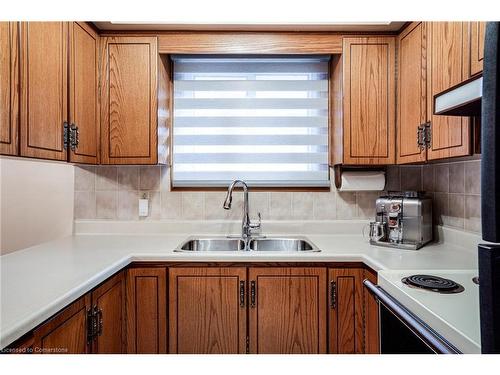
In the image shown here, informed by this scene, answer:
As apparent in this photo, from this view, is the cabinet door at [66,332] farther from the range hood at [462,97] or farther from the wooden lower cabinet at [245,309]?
the range hood at [462,97]

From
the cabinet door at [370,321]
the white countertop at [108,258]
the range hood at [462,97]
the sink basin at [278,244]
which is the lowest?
the cabinet door at [370,321]

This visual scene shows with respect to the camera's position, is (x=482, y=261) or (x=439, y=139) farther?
(x=439, y=139)

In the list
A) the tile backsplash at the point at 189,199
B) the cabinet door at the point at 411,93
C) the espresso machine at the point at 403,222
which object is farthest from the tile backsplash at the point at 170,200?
the cabinet door at the point at 411,93

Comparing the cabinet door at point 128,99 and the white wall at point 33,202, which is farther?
the cabinet door at point 128,99

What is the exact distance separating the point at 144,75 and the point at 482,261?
192cm

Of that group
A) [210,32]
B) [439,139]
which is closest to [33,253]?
[210,32]

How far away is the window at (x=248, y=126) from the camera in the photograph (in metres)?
2.21

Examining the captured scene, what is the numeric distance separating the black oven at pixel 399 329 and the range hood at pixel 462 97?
584mm

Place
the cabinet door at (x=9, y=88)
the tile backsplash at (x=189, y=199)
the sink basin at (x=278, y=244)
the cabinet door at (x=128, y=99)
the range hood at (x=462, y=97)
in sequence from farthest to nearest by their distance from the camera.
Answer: the tile backsplash at (x=189, y=199), the sink basin at (x=278, y=244), the cabinet door at (x=128, y=99), the cabinet door at (x=9, y=88), the range hood at (x=462, y=97)

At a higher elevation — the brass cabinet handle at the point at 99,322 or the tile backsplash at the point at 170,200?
the tile backsplash at the point at 170,200

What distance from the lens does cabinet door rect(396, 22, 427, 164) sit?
5.43 ft

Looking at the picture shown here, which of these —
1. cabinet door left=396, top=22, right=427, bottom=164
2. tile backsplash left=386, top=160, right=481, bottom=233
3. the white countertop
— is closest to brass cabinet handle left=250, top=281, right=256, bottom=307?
the white countertop

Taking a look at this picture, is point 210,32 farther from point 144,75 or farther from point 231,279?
point 231,279

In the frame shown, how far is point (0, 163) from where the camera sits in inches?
62.4
